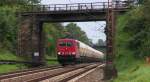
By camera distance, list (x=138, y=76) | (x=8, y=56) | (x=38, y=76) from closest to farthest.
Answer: (x=138, y=76), (x=38, y=76), (x=8, y=56)

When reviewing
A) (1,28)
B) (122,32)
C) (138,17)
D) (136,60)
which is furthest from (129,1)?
(1,28)

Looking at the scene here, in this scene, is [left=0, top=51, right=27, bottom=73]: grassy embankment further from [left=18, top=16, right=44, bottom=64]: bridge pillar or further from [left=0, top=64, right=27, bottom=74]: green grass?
[left=18, top=16, right=44, bottom=64]: bridge pillar

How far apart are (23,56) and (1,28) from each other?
17.5ft

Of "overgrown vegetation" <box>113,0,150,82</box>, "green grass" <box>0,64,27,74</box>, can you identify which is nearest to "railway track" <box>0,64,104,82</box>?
"overgrown vegetation" <box>113,0,150,82</box>

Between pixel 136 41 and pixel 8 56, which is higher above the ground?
pixel 136 41

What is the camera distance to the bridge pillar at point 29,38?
222ft

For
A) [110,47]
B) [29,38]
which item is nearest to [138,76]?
[110,47]

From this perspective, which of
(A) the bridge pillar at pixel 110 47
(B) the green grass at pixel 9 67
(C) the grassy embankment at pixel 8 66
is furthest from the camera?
(C) the grassy embankment at pixel 8 66

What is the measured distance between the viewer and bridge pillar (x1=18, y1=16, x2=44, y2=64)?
67.8m

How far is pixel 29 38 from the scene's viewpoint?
6838 cm

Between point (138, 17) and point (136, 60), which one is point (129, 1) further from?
point (136, 60)

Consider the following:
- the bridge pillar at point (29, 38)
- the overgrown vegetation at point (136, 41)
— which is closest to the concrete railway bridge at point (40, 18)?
the bridge pillar at point (29, 38)

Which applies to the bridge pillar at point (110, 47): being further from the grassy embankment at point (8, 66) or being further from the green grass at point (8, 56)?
the green grass at point (8, 56)

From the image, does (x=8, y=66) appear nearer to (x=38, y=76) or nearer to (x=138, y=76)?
(x=38, y=76)
